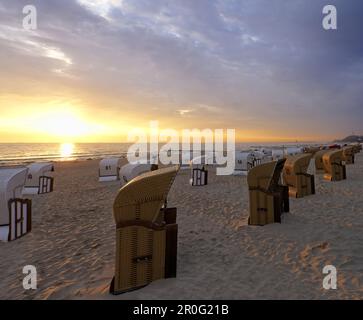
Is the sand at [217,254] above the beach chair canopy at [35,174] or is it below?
below

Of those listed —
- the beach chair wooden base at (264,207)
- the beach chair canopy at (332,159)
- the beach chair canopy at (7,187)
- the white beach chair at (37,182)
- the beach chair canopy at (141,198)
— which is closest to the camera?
the beach chair canopy at (141,198)

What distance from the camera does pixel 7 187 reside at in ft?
25.0

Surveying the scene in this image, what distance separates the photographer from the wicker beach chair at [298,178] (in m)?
12.1

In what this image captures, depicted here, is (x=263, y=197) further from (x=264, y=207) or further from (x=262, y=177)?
(x=262, y=177)

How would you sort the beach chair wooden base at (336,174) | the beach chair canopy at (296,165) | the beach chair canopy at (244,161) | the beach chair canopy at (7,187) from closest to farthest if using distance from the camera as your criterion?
the beach chair canopy at (7,187) → the beach chair canopy at (296,165) → the beach chair wooden base at (336,174) → the beach chair canopy at (244,161)

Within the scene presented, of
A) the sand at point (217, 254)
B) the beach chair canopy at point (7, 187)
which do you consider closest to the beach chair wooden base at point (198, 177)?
the sand at point (217, 254)

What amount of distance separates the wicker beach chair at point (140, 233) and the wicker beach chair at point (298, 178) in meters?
8.92

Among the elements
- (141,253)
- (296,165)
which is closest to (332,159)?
(296,165)

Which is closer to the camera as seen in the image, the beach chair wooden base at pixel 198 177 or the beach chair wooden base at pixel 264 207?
the beach chair wooden base at pixel 264 207

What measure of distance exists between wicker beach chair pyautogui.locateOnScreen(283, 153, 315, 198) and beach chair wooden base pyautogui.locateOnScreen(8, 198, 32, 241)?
10.6 metres

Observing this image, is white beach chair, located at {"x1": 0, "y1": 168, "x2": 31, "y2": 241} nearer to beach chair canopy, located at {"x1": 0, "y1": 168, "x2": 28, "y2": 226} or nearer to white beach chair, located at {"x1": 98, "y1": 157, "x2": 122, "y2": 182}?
beach chair canopy, located at {"x1": 0, "y1": 168, "x2": 28, "y2": 226}

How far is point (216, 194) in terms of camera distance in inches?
547

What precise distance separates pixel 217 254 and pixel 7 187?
6208 millimetres

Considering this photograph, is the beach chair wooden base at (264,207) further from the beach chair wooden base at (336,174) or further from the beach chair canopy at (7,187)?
the beach chair wooden base at (336,174)
